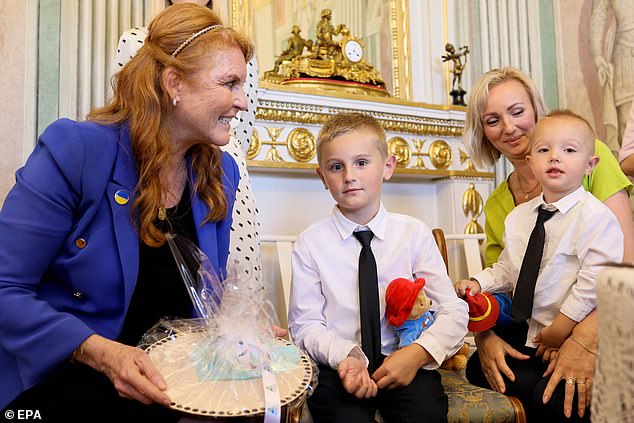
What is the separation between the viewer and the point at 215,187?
167cm

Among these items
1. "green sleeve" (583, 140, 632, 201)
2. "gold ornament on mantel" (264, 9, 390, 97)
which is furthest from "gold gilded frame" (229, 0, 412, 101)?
"green sleeve" (583, 140, 632, 201)

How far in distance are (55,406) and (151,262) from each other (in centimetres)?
38

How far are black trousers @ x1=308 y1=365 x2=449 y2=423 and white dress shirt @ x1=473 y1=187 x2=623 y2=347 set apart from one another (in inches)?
17.0

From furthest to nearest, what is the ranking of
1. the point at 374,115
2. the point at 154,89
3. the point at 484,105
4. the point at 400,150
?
the point at 400,150, the point at 374,115, the point at 484,105, the point at 154,89

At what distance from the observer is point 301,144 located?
312cm

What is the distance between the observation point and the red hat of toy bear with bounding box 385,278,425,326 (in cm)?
171

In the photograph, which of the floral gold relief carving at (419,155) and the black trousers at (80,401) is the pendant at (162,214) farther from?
the floral gold relief carving at (419,155)

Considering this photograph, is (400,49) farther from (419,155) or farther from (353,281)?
(353,281)

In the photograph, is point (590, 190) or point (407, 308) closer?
point (407, 308)

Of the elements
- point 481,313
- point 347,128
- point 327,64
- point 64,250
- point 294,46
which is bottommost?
point 481,313

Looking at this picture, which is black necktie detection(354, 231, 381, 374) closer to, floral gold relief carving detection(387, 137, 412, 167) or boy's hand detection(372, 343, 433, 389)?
boy's hand detection(372, 343, 433, 389)

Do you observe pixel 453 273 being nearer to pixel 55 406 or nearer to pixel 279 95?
pixel 279 95

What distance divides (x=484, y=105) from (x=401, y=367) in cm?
106

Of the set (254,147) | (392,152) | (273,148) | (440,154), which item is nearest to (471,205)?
(440,154)
